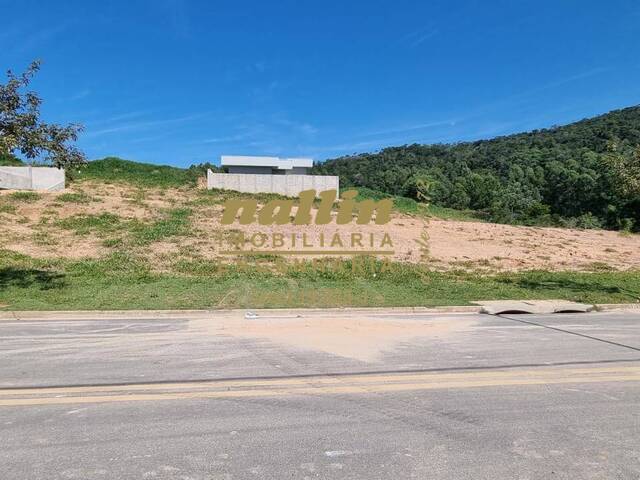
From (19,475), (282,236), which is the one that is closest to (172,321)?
(19,475)

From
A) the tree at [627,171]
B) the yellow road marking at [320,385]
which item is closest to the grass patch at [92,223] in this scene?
the yellow road marking at [320,385]

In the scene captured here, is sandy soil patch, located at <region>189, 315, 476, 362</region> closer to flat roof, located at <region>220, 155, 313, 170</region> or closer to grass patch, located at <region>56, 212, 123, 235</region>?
grass patch, located at <region>56, 212, 123, 235</region>

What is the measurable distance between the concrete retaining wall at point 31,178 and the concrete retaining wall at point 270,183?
9.08 m

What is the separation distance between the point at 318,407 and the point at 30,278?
43.4ft

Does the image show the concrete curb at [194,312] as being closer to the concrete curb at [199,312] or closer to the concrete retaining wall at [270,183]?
the concrete curb at [199,312]

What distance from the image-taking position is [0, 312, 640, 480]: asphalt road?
345cm

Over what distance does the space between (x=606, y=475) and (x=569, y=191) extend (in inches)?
1986

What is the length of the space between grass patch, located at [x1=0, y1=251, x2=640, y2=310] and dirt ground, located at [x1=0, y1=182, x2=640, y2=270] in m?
1.53

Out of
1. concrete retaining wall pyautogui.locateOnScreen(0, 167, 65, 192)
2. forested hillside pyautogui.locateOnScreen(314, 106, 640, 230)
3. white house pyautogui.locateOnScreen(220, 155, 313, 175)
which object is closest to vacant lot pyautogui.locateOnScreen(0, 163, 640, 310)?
concrete retaining wall pyautogui.locateOnScreen(0, 167, 65, 192)

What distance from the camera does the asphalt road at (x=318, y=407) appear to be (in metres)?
3.45

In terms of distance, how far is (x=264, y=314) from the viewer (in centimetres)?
1131

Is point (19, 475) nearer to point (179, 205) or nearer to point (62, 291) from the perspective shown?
point (62, 291)

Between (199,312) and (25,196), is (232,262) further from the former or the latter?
(25,196)

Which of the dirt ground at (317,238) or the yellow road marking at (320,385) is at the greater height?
Result: the dirt ground at (317,238)
